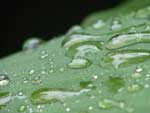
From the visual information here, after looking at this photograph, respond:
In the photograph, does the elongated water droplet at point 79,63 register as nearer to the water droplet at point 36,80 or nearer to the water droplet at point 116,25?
the water droplet at point 36,80

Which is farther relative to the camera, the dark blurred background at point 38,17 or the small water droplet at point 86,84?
the dark blurred background at point 38,17

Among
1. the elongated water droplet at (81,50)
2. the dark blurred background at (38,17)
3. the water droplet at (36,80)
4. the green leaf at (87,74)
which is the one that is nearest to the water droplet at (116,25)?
the green leaf at (87,74)

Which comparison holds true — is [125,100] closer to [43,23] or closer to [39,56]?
[39,56]

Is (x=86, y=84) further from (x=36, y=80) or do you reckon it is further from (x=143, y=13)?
(x=143, y=13)

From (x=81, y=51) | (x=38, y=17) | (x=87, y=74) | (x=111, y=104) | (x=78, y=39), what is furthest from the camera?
(x=38, y=17)

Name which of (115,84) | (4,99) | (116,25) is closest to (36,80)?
(4,99)

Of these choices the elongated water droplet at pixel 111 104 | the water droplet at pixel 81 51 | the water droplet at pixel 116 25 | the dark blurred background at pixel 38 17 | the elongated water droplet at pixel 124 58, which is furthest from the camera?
the dark blurred background at pixel 38 17
